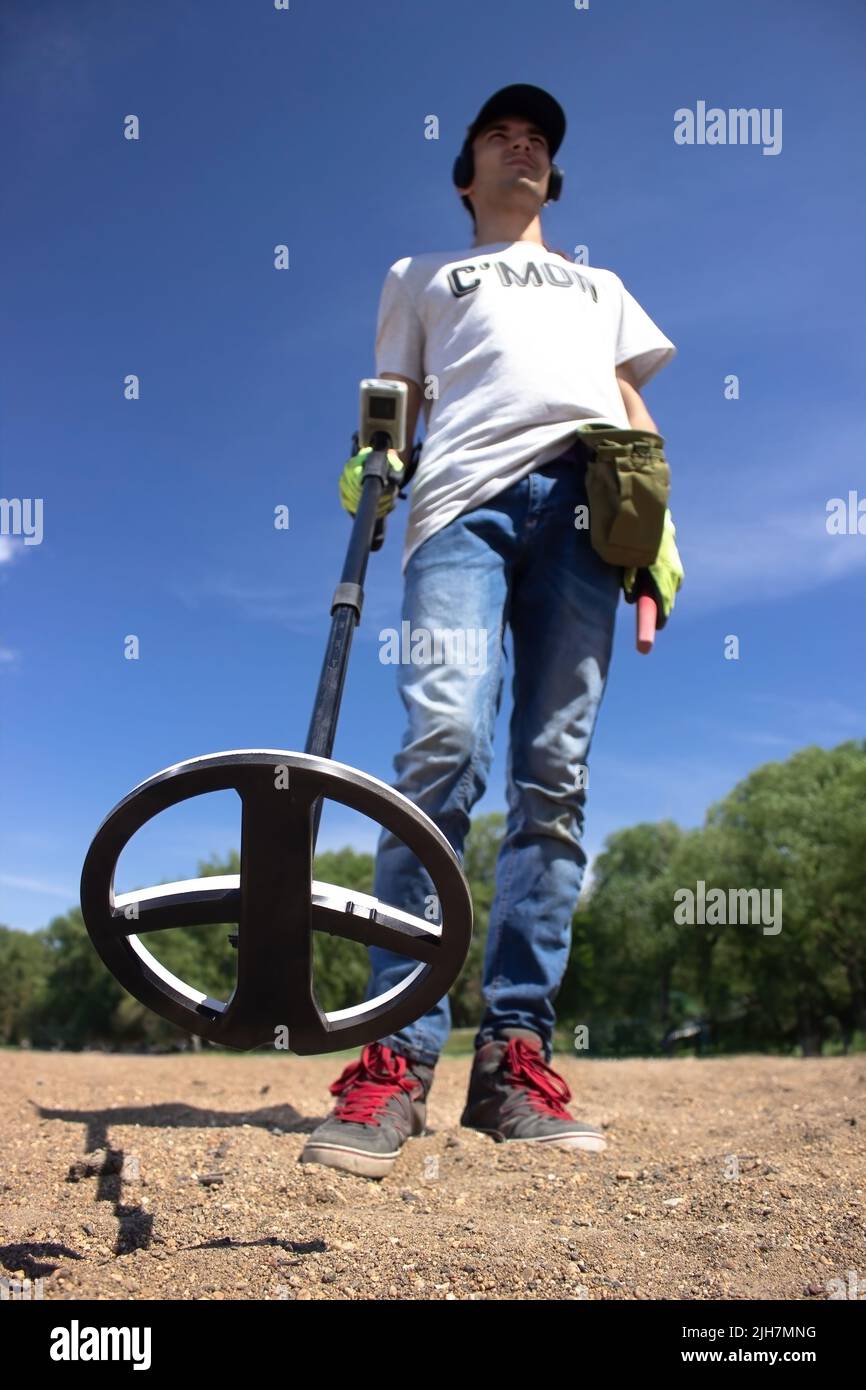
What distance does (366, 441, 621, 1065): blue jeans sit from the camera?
101 inches

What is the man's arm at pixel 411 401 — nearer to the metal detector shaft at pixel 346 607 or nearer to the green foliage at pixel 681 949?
the metal detector shaft at pixel 346 607

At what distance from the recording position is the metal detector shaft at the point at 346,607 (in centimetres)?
183

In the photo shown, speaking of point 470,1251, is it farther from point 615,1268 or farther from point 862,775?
point 862,775

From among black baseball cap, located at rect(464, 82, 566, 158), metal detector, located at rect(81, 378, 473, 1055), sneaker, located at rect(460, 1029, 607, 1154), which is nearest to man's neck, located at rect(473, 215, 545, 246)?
black baseball cap, located at rect(464, 82, 566, 158)

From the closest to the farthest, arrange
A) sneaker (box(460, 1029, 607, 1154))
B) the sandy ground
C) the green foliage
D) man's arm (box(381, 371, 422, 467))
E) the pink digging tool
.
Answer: the sandy ground, sneaker (box(460, 1029, 607, 1154)), the pink digging tool, man's arm (box(381, 371, 422, 467)), the green foliage

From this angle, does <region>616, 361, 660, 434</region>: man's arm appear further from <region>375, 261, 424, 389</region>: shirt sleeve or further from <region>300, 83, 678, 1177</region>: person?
<region>375, 261, 424, 389</region>: shirt sleeve

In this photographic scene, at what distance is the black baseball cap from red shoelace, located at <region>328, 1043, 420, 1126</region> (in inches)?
116

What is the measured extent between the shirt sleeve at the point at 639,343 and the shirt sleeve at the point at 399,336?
67 centimetres

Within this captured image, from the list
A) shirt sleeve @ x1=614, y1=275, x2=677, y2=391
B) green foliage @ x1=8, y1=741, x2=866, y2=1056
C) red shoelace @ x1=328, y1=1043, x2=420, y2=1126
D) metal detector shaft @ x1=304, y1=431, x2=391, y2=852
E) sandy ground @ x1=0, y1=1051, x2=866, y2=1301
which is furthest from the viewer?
green foliage @ x1=8, y1=741, x2=866, y2=1056

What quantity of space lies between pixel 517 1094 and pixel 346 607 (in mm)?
1448

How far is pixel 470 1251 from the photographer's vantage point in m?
1.58

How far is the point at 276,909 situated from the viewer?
4.99 ft

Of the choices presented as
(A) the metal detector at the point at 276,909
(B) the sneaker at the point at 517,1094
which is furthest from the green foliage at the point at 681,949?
(A) the metal detector at the point at 276,909
